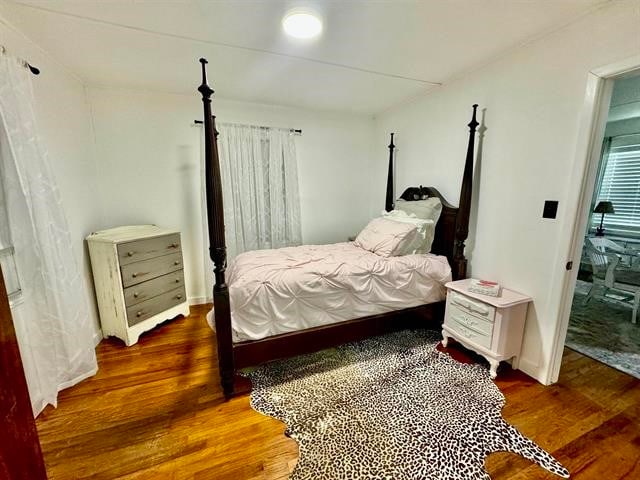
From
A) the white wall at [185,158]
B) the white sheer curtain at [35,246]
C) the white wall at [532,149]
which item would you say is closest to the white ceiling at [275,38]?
the white wall at [532,149]

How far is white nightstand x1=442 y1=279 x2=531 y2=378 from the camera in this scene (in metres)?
1.93

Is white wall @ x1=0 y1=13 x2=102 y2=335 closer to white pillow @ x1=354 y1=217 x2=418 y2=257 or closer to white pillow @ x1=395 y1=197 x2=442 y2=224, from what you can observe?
white pillow @ x1=354 y1=217 x2=418 y2=257

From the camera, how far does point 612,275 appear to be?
2.89 meters

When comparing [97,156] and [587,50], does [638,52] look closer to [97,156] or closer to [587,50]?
[587,50]

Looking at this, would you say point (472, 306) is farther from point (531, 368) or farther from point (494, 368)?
point (531, 368)

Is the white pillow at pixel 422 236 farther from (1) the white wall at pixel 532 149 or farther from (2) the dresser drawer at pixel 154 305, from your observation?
(2) the dresser drawer at pixel 154 305

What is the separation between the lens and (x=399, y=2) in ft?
4.92

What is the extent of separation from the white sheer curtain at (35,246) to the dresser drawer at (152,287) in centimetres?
46

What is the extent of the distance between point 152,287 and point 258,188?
1.54 meters

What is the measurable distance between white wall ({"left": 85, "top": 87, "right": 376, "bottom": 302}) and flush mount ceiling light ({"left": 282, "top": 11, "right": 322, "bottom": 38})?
1598mm

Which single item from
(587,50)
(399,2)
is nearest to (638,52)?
(587,50)

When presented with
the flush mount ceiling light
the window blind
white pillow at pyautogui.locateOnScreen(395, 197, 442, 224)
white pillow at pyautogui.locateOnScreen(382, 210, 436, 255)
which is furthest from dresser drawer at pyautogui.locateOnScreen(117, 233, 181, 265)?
the window blind

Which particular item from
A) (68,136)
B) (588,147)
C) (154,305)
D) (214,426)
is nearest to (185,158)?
(68,136)

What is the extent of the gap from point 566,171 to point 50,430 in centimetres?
356
